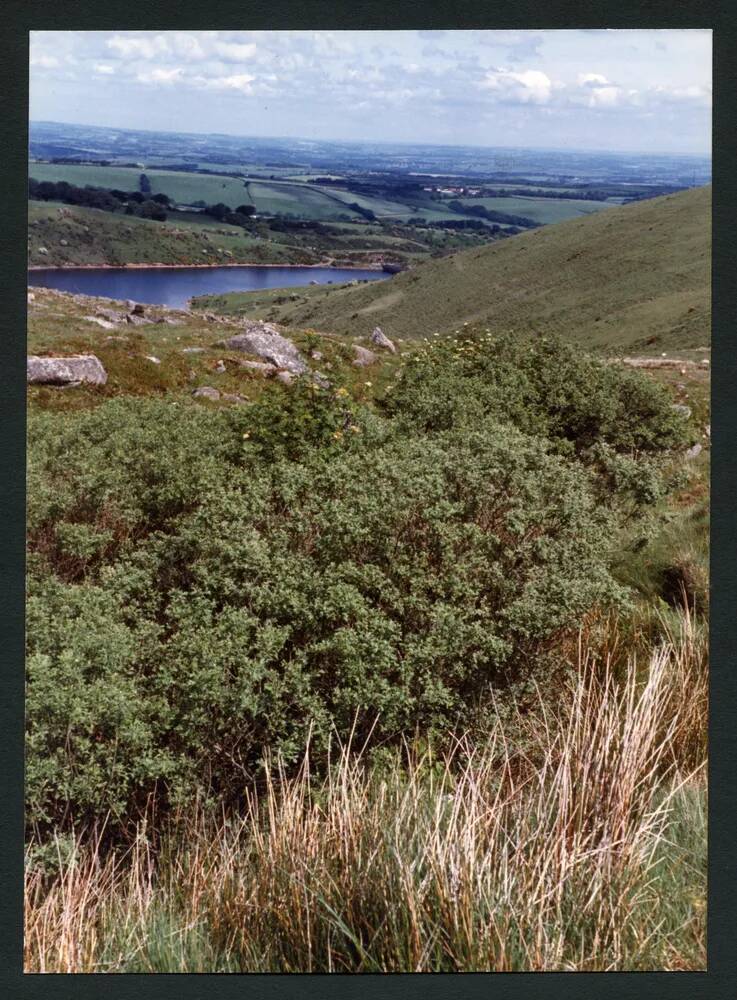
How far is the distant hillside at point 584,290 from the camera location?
18.3 metres

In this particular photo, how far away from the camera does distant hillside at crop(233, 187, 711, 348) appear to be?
1831cm

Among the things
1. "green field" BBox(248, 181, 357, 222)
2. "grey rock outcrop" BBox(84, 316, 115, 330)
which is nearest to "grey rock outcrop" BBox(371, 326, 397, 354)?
"grey rock outcrop" BBox(84, 316, 115, 330)

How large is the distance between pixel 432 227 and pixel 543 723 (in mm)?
4305

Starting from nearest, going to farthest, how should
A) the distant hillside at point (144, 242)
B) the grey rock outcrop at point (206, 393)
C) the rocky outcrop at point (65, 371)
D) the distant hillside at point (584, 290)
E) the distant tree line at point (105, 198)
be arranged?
1. the distant tree line at point (105, 198)
2. the distant hillside at point (144, 242)
3. the rocky outcrop at point (65, 371)
4. the grey rock outcrop at point (206, 393)
5. the distant hillside at point (584, 290)

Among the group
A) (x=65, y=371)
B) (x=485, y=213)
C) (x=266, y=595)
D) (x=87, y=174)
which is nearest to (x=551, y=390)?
(x=485, y=213)

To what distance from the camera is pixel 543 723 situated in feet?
14.3

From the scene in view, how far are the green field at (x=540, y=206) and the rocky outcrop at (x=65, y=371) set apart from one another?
152 inches

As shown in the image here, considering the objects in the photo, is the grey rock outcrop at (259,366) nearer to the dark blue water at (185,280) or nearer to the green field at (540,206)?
the dark blue water at (185,280)

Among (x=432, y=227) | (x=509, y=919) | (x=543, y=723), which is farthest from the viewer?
(x=432, y=227)

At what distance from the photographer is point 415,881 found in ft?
11.3

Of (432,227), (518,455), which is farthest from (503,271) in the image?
(518,455)

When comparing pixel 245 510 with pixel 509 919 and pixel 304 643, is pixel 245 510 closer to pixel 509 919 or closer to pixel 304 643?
pixel 304 643

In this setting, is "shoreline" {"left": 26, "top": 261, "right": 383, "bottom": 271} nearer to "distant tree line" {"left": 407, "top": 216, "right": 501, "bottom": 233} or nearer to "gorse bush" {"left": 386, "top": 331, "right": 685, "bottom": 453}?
"distant tree line" {"left": 407, "top": 216, "right": 501, "bottom": 233}

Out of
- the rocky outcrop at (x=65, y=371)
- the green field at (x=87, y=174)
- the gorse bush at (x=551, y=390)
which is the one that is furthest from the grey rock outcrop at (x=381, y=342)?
the green field at (x=87, y=174)
